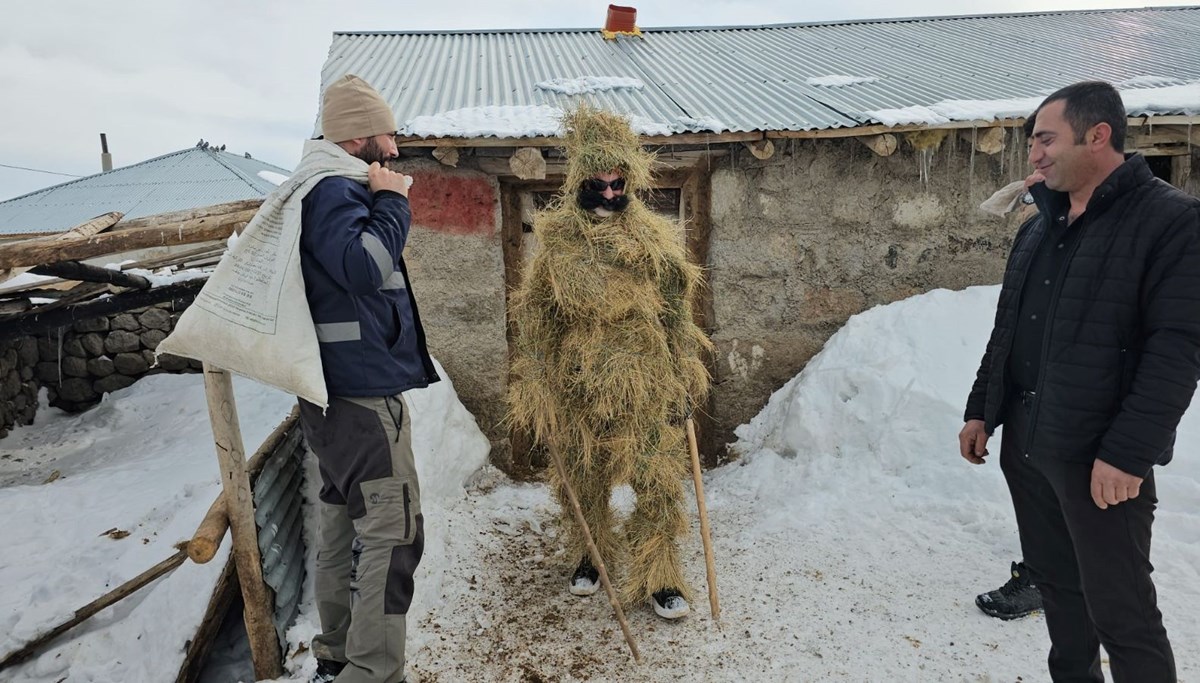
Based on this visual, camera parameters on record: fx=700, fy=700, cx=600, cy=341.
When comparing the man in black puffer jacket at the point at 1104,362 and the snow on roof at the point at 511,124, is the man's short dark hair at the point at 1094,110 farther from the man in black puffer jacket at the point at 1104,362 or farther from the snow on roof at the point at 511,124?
the snow on roof at the point at 511,124

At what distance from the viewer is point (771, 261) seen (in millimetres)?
5051

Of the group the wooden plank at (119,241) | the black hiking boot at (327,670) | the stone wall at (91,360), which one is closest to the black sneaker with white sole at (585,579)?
the black hiking boot at (327,670)

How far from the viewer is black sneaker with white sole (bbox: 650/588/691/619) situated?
10.4 feet

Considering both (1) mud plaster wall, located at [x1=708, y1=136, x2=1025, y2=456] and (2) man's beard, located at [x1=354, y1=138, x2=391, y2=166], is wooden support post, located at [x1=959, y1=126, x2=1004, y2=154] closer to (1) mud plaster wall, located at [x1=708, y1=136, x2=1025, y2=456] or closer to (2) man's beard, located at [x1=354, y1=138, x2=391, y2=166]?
(1) mud plaster wall, located at [x1=708, y1=136, x2=1025, y2=456]

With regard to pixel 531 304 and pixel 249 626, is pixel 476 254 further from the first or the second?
pixel 249 626

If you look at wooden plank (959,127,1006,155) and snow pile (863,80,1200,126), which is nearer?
snow pile (863,80,1200,126)

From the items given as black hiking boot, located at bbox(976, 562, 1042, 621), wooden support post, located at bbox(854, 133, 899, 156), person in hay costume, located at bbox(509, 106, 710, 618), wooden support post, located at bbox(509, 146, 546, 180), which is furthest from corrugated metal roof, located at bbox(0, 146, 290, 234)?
black hiking boot, located at bbox(976, 562, 1042, 621)

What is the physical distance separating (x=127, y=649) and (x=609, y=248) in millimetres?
2949

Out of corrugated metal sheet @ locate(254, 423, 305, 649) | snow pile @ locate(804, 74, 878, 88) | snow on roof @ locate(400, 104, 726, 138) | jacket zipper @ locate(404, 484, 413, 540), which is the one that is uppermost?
snow pile @ locate(804, 74, 878, 88)

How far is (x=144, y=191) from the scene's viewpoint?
9375 millimetres

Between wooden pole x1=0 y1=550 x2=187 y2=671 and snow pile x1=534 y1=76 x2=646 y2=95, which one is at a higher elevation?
snow pile x1=534 y1=76 x2=646 y2=95

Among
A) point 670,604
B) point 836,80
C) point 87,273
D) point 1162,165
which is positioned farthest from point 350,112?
point 1162,165

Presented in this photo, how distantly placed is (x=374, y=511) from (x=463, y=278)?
283cm

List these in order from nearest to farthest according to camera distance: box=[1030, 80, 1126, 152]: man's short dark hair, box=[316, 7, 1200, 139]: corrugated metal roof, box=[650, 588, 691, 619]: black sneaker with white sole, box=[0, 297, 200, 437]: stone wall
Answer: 1. box=[1030, 80, 1126, 152]: man's short dark hair
2. box=[650, 588, 691, 619]: black sneaker with white sole
3. box=[316, 7, 1200, 139]: corrugated metal roof
4. box=[0, 297, 200, 437]: stone wall
